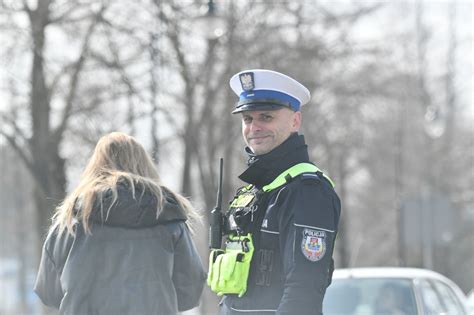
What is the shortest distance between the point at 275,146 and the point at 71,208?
1.19 m

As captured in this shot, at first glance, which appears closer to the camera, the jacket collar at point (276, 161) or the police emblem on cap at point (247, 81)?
the jacket collar at point (276, 161)

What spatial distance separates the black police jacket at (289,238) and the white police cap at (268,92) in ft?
0.58

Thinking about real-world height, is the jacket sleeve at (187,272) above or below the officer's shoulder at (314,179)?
below

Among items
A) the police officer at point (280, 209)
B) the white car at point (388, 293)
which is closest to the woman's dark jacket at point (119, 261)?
the police officer at point (280, 209)

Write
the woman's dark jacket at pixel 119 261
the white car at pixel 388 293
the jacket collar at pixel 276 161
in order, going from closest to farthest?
the jacket collar at pixel 276 161 < the woman's dark jacket at pixel 119 261 < the white car at pixel 388 293

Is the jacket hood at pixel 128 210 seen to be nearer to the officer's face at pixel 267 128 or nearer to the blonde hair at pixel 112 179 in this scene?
the blonde hair at pixel 112 179

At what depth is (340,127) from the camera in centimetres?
2544

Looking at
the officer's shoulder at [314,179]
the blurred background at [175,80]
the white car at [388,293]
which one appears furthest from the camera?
the blurred background at [175,80]

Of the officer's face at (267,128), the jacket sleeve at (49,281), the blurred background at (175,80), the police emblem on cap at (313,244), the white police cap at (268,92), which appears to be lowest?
the jacket sleeve at (49,281)

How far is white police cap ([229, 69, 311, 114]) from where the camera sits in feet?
13.5

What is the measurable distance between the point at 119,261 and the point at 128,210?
0.85 feet

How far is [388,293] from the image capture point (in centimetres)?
832

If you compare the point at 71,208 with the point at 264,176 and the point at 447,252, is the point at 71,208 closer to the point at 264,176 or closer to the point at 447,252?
the point at 264,176

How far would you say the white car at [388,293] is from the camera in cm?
813
